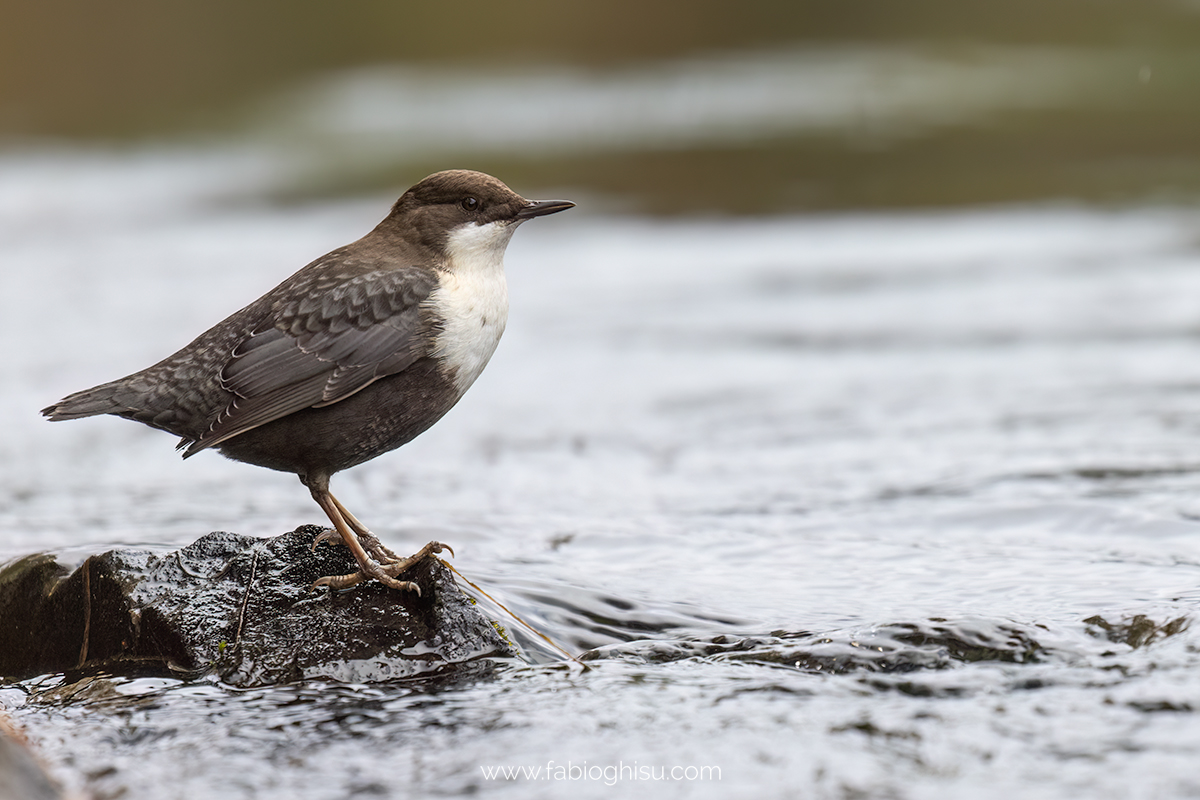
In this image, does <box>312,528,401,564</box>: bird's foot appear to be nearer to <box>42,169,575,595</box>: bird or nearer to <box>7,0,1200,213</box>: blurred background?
<box>42,169,575,595</box>: bird

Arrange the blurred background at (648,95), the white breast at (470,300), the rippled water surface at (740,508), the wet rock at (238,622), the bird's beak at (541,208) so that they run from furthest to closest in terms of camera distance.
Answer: the blurred background at (648,95) → the bird's beak at (541,208) → the white breast at (470,300) → the wet rock at (238,622) → the rippled water surface at (740,508)

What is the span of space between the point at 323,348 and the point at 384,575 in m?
0.66

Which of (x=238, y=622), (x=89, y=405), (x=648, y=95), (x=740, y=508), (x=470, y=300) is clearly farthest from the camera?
(x=648, y=95)

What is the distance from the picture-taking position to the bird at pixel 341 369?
12.8 feet

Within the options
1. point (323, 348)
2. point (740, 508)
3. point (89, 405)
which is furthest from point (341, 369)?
point (740, 508)

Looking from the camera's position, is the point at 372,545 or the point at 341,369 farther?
the point at 372,545

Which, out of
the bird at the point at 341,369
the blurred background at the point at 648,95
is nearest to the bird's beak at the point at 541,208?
the bird at the point at 341,369

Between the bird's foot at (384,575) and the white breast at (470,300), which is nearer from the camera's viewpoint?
the bird's foot at (384,575)

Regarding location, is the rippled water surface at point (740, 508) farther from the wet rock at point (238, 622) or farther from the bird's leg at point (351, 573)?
the bird's leg at point (351, 573)

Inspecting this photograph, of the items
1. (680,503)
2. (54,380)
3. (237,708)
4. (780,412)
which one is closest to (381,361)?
(237,708)

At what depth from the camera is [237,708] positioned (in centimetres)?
352

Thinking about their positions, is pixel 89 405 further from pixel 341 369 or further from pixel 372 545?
pixel 372 545

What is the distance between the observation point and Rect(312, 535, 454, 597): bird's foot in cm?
382

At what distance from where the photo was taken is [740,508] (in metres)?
5.74
